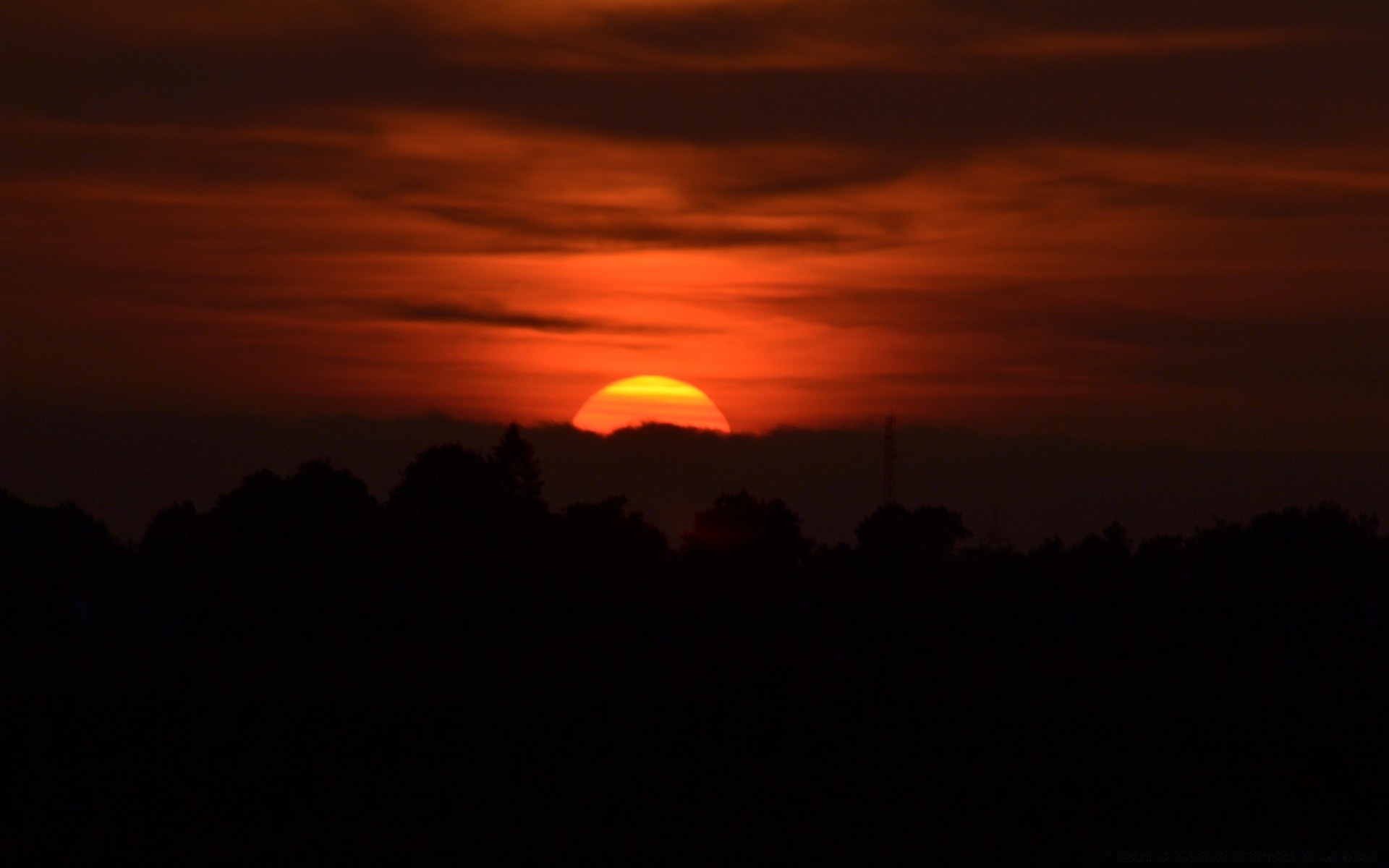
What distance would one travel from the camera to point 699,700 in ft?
102

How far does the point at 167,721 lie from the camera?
28.2 m

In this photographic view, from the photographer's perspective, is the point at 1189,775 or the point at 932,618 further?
the point at 932,618

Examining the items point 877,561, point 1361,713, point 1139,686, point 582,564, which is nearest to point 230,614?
point 582,564

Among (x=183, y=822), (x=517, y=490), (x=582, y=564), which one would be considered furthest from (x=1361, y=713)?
(x=517, y=490)

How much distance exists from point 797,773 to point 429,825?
6393 millimetres

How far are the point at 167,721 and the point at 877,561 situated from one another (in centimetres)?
3136

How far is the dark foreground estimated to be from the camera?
22.2 meters

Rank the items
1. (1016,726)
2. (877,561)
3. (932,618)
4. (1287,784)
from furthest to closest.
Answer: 1. (877,561)
2. (932,618)
3. (1016,726)
4. (1287,784)

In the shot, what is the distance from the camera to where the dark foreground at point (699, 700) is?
72.7 ft

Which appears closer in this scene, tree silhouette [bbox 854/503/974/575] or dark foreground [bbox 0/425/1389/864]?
dark foreground [bbox 0/425/1389/864]

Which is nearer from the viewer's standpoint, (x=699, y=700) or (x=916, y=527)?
(x=699, y=700)

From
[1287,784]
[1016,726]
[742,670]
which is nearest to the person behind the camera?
[1287,784]

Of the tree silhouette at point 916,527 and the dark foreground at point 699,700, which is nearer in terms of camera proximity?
the dark foreground at point 699,700

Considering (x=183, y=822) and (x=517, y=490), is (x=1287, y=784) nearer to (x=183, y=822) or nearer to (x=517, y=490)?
(x=183, y=822)
